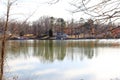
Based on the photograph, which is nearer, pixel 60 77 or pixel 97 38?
pixel 97 38

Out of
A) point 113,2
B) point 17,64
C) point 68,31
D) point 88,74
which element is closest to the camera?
point 113,2

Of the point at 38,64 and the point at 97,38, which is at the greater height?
the point at 97,38

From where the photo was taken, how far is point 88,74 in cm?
1371

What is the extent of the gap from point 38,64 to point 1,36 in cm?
1229

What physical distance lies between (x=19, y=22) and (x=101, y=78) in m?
7.76

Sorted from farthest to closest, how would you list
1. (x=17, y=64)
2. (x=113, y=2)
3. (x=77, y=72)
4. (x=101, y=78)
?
(x=17, y=64) < (x=77, y=72) < (x=101, y=78) < (x=113, y=2)

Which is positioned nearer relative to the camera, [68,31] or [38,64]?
[68,31]

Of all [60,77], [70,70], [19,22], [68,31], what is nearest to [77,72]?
[70,70]

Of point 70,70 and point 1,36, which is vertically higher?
point 1,36

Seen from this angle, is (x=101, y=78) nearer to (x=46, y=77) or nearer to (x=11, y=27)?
(x=46, y=77)

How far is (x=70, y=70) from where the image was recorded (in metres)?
15.3

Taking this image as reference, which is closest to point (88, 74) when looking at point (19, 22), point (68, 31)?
point (19, 22)

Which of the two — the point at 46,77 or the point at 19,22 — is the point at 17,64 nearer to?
the point at 46,77

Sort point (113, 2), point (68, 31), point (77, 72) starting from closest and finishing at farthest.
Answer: point (113, 2)
point (68, 31)
point (77, 72)
